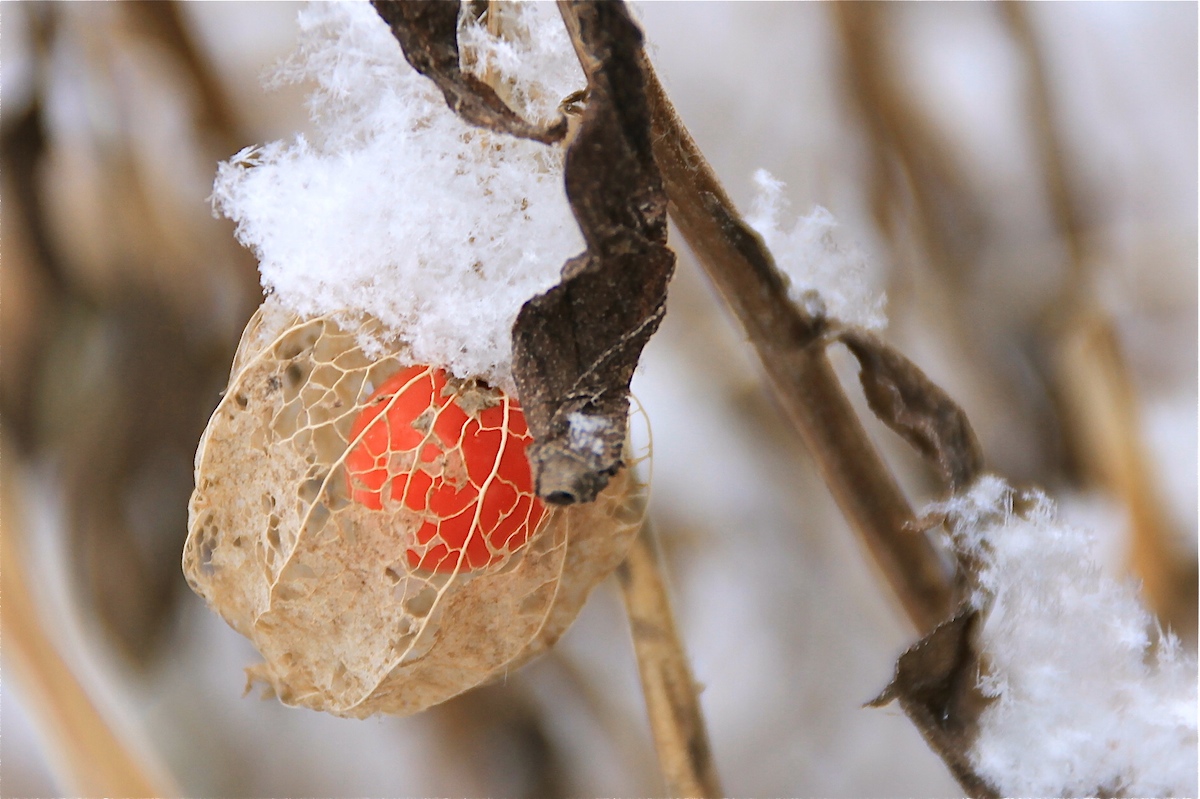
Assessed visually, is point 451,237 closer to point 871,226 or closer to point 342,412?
point 342,412

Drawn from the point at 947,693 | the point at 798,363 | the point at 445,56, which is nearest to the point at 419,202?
the point at 445,56

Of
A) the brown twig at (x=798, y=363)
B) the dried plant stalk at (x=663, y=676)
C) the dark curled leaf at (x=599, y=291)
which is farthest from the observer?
the dried plant stalk at (x=663, y=676)

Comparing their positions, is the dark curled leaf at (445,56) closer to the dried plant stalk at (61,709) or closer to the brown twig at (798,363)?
the brown twig at (798,363)

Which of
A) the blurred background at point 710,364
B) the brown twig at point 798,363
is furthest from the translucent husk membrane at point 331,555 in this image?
the blurred background at point 710,364

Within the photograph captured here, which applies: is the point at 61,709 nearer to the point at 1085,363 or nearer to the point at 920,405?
the point at 920,405

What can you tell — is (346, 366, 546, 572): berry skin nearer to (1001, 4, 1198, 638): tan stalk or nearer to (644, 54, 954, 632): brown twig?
(644, 54, 954, 632): brown twig
